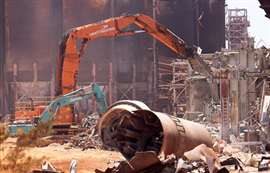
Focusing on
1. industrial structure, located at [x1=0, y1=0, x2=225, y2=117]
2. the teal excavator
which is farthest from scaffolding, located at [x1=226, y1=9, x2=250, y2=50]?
the teal excavator

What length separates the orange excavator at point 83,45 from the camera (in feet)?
85.4

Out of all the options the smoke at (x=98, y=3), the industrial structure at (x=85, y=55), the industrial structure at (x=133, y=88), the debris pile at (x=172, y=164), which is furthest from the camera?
the smoke at (x=98, y=3)

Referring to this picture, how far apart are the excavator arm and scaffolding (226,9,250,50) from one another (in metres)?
27.2

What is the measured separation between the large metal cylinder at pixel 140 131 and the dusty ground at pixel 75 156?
1.72 metres

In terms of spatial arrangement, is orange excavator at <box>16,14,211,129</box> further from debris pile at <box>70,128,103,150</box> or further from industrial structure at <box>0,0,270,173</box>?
debris pile at <box>70,128,103,150</box>

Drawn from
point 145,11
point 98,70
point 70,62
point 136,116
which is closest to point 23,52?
point 98,70

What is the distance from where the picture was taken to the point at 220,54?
34.4 metres

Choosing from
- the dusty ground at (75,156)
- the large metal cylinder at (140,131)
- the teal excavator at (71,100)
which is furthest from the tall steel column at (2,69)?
the large metal cylinder at (140,131)

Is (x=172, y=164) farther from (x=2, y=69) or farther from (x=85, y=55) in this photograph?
(x=2, y=69)

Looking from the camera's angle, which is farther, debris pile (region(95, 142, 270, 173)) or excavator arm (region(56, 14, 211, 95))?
excavator arm (region(56, 14, 211, 95))

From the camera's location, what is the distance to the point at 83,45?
1055 inches

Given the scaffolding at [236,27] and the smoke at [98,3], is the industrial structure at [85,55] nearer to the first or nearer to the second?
the smoke at [98,3]

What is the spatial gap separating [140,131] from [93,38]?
44.9 feet

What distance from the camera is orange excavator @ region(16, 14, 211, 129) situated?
26016 millimetres
